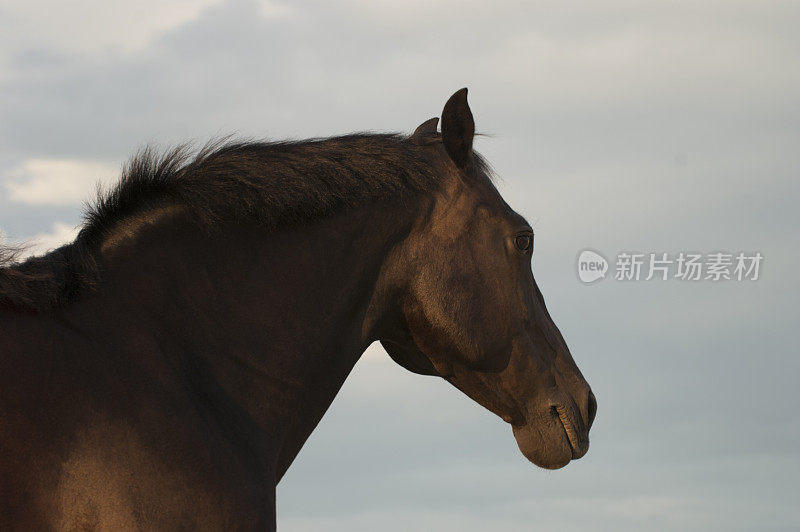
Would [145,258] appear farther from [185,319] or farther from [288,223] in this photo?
[288,223]

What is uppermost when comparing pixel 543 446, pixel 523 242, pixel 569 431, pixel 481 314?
pixel 523 242

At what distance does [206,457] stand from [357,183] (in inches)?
64.7

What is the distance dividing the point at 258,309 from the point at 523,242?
1594 mm

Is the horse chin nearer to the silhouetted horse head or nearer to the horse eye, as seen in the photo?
the silhouetted horse head

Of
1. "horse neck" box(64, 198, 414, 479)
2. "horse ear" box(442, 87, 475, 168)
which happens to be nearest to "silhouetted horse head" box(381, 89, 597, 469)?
"horse ear" box(442, 87, 475, 168)

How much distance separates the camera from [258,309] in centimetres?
452

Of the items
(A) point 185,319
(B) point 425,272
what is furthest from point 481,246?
(A) point 185,319

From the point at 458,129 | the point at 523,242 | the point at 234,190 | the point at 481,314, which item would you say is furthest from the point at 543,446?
the point at 234,190

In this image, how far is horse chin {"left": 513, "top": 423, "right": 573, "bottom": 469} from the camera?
18.1ft

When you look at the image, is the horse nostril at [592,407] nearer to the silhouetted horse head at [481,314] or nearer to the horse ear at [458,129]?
the silhouetted horse head at [481,314]

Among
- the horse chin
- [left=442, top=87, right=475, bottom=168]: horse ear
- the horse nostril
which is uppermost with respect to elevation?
[left=442, top=87, right=475, bottom=168]: horse ear

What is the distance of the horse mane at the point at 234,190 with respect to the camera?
13.7ft

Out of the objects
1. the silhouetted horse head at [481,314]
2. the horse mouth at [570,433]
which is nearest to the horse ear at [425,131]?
the silhouetted horse head at [481,314]

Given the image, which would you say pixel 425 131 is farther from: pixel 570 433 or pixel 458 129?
pixel 570 433
